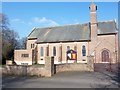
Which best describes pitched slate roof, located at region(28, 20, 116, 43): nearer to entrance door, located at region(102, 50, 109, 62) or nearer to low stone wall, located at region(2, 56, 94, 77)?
entrance door, located at region(102, 50, 109, 62)

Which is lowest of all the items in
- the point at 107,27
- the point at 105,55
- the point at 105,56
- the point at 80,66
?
the point at 80,66

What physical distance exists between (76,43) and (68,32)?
4845 millimetres

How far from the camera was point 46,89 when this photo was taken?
1603 centimetres

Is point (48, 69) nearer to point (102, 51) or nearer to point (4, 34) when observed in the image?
point (102, 51)

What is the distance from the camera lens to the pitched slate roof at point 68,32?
155 feet

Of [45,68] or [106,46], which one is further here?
[106,46]

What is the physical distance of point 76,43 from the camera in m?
48.2

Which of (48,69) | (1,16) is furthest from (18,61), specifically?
(48,69)

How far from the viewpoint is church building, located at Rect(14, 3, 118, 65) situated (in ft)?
147

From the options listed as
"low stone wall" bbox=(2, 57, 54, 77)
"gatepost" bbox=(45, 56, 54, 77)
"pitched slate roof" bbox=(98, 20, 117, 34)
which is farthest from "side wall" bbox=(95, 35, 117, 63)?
"gatepost" bbox=(45, 56, 54, 77)

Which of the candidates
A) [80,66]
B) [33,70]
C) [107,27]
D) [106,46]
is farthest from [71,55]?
[33,70]

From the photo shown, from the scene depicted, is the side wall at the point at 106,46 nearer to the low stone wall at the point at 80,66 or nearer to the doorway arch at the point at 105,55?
the doorway arch at the point at 105,55

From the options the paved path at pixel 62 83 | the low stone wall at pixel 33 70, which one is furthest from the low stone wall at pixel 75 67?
the paved path at pixel 62 83

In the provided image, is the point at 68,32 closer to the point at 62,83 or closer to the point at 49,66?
the point at 49,66
